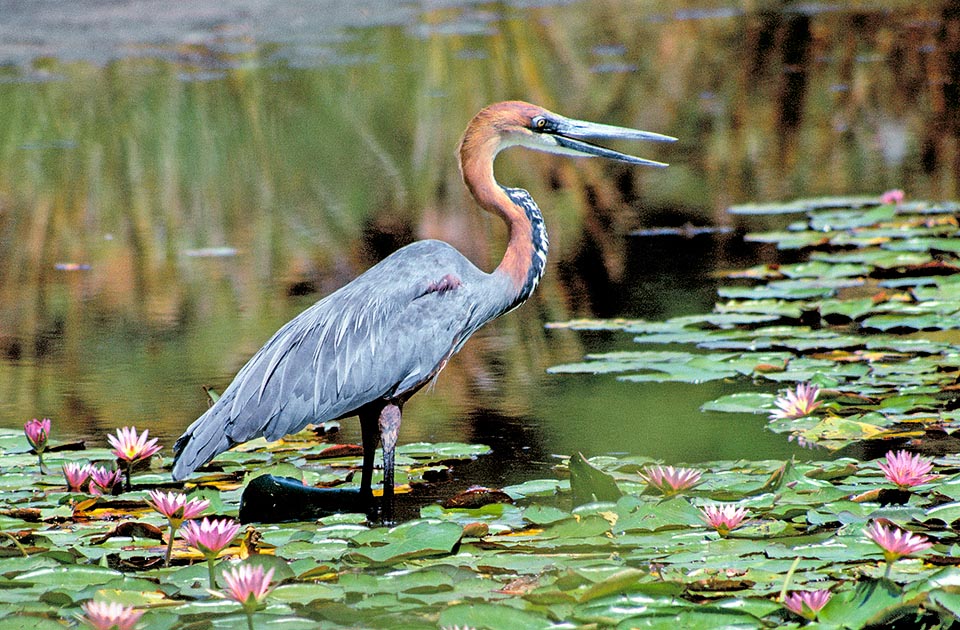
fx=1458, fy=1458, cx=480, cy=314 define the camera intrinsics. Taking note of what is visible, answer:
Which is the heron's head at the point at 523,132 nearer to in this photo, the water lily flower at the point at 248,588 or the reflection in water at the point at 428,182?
the reflection in water at the point at 428,182

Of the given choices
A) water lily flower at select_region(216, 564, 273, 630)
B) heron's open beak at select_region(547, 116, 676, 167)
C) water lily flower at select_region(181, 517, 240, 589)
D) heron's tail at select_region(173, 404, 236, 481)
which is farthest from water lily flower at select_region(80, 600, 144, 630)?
heron's open beak at select_region(547, 116, 676, 167)

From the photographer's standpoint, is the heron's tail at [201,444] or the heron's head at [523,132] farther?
the heron's head at [523,132]

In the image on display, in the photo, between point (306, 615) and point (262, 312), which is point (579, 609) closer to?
A: point (306, 615)

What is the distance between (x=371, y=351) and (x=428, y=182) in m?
6.40

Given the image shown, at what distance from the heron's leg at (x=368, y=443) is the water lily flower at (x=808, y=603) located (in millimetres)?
1671

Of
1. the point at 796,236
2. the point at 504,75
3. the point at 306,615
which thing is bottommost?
the point at 306,615

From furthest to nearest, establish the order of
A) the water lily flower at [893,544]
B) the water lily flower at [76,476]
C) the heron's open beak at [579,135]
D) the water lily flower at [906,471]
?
the heron's open beak at [579,135], the water lily flower at [76,476], the water lily flower at [906,471], the water lily flower at [893,544]

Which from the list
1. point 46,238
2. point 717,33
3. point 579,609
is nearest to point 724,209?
point 46,238

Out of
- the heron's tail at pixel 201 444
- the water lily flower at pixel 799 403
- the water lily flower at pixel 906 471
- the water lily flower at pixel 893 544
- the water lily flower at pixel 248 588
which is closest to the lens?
the water lily flower at pixel 248 588

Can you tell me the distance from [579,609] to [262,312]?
14.6ft

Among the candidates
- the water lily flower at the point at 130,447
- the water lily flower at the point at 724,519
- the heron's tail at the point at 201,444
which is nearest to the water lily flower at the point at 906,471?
the water lily flower at the point at 724,519

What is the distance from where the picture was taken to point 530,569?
3516 mm

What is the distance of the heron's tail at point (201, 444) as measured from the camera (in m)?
4.21

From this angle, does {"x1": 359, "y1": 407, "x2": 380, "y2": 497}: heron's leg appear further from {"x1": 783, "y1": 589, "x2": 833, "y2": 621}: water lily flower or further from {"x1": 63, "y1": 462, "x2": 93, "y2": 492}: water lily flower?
{"x1": 783, "y1": 589, "x2": 833, "y2": 621}: water lily flower
